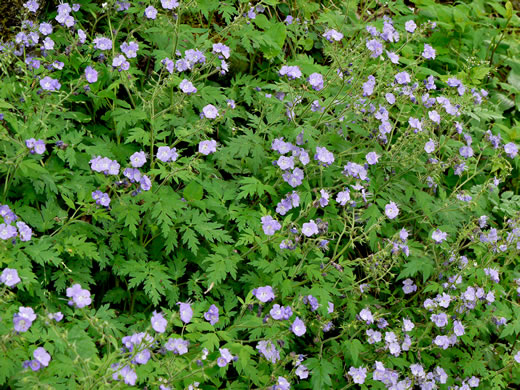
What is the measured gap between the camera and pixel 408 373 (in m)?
4.30

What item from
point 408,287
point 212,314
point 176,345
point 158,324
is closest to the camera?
point 158,324

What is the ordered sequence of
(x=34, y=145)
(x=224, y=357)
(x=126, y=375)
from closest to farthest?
1. (x=126, y=375)
2. (x=224, y=357)
3. (x=34, y=145)

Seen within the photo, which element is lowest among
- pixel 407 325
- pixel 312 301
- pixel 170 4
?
pixel 407 325

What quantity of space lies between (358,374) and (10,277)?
2272 millimetres

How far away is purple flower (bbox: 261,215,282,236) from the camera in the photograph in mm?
3826

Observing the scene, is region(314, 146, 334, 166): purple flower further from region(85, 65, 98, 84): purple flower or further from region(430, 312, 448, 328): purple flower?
region(85, 65, 98, 84): purple flower

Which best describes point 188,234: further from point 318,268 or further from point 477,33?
point 477,33

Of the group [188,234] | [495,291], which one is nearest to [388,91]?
[495,291]

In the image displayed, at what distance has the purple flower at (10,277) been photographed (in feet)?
10.1

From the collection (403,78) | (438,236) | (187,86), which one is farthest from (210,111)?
(438,236)

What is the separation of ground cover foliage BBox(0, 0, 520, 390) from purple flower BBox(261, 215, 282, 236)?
12mm

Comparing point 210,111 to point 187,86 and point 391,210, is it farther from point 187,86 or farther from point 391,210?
point 391,210

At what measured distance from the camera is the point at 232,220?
4438 mm

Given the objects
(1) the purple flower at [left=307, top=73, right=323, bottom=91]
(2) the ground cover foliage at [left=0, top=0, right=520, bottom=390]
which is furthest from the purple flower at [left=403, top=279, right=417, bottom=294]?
(1) the purple flower at [left=307, top=73, right=323, bottom=91]
